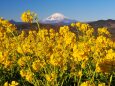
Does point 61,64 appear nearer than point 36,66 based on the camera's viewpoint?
Yes

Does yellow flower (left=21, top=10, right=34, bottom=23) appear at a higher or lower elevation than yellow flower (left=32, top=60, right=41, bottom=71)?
higher

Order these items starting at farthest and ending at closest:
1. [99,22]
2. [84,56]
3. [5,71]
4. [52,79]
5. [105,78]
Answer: [99,22]
[5,71]
[105,78]
[52,79]
[84,56]

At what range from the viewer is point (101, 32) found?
32.3 ft

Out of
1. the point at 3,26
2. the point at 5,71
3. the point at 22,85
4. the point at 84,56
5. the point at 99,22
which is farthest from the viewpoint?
the point at 99,22

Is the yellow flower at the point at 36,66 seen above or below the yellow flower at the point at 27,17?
below

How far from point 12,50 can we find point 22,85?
323cm

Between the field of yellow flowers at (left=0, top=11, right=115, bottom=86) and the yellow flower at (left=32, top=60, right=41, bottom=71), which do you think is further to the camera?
the yellow flower at (left=32, top=60, right=41, bottom=71)

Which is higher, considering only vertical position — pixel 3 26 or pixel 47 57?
pixel 3 26

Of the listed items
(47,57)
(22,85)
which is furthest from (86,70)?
(22,85)

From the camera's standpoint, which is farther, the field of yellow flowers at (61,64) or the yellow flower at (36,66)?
the yellow flower at (36,66)

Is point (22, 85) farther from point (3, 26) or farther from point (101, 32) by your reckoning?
point (101, 32)

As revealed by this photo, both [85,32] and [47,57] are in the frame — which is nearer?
[47,57]

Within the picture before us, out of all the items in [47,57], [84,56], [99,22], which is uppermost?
[84,56]

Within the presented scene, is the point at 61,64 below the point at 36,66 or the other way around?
the other way around
